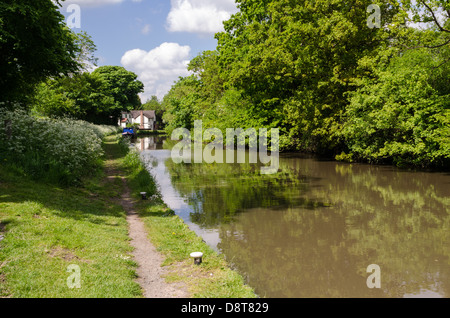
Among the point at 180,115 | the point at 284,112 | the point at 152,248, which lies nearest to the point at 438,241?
the point at 152,248

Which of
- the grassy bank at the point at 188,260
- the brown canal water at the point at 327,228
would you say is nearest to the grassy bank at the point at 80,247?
the grassy bank at the point at 188,260

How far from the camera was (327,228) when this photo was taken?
951 cm

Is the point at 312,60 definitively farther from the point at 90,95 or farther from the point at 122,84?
the point at 122,84

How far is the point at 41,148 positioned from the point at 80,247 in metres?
8.31

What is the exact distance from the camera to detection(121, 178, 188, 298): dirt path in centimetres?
553

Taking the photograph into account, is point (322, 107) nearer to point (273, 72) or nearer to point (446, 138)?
point (273, 72)

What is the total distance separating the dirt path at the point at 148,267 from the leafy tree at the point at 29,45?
9252 mm

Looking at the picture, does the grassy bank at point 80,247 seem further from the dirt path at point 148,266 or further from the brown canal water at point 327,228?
the brown canal water at point 327,228

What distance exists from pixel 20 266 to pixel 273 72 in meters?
24.2

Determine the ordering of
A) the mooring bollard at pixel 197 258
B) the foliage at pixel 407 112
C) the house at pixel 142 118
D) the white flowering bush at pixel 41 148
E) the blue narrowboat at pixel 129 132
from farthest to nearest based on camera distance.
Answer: the house at pixel 142 118
the blue narrowboat at pixel 129 132
the foliage at pixel 407 112
the white flowering bush at pixel 41 148
the mooring bollard at pixel 197 258

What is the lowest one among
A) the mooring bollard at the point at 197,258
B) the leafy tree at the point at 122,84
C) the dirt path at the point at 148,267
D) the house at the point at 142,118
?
the dirt path at the point at 148,267

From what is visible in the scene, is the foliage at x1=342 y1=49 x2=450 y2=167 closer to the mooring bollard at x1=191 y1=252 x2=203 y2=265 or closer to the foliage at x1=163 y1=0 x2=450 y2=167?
the foliage at x1=163 y1=0 x2=450 y2=167

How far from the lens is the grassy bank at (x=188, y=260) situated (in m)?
5.57

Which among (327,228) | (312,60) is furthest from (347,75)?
(327,228)
